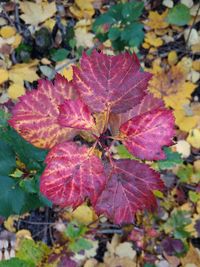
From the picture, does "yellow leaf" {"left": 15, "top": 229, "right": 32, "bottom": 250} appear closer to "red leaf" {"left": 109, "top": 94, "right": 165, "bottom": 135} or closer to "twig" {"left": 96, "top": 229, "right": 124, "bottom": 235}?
"twig" {"left": 96, "top": 229, "right": 124, "bottom": 235}

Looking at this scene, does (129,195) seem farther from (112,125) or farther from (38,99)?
(38,99)

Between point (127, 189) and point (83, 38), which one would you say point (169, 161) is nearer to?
point (127, 189)

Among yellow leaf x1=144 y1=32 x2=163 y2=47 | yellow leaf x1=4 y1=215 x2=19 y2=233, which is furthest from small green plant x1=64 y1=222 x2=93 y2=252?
yellow leaf x1=144 y1=32 x2=163 y2=47

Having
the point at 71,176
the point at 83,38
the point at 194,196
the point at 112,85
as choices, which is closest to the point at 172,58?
the point at 83,38

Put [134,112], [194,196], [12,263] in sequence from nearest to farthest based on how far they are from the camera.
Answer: [134,112] → [12,263] → [194,196]

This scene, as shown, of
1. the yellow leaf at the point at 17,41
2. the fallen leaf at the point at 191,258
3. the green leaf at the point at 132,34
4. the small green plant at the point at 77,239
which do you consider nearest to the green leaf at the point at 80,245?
the small green plant at the point at 77,239

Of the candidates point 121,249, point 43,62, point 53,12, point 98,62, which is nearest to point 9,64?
point 43,62
